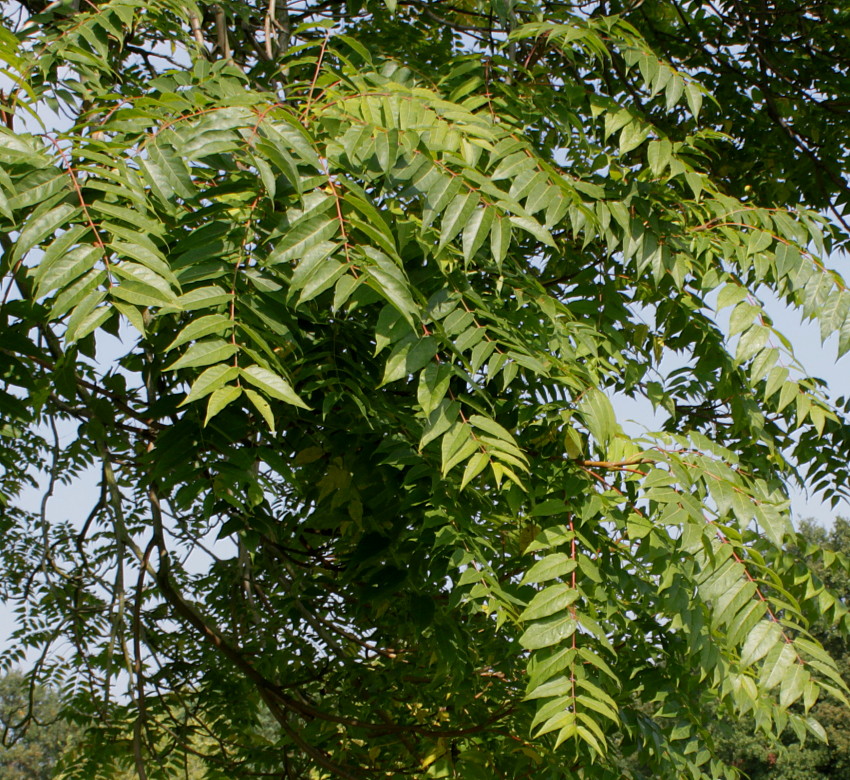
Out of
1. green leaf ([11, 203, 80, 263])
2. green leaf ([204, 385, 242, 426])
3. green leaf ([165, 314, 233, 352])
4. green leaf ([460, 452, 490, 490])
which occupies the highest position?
green leaf ([11, 203, 80, 263])

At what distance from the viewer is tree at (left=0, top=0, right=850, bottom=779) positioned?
5.55 feet

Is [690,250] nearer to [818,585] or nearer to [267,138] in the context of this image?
[818,585]

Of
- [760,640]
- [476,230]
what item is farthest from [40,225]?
[760,640]

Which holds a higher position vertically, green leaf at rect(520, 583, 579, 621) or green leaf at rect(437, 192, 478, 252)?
green leaf at rect(437, 192, 478, 252)

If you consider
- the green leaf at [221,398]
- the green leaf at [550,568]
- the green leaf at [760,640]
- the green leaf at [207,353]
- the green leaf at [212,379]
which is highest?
the green leaf at [207,353]

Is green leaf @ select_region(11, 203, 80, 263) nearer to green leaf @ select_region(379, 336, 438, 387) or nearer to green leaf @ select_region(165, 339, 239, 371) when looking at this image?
green leaf @ select_region(165, 339, 239, 371)

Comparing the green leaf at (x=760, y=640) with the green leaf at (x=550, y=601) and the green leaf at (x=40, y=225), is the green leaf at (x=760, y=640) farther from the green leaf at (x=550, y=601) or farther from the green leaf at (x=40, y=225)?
the green leaf at (x=40, y=225)

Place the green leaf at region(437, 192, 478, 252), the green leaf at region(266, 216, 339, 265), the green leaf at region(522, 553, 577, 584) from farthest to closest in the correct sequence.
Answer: the green leaf at region(522, 553, 577, 584), the green leaf at region(437, 192, 478, 252), the green leaf at region(266, 216, 339, 265)

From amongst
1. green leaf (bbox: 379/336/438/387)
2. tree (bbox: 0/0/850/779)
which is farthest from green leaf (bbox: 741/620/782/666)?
green leaf (bbox: 379/336/438/387)

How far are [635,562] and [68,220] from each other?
150 cm

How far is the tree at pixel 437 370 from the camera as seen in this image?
66.6 inches

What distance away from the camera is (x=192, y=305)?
1.63m

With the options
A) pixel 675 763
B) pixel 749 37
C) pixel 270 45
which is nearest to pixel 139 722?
pixel 675 763

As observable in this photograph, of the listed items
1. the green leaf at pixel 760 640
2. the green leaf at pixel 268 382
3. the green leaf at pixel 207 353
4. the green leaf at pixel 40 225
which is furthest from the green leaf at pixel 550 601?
the green leaf at pixel 40 225
